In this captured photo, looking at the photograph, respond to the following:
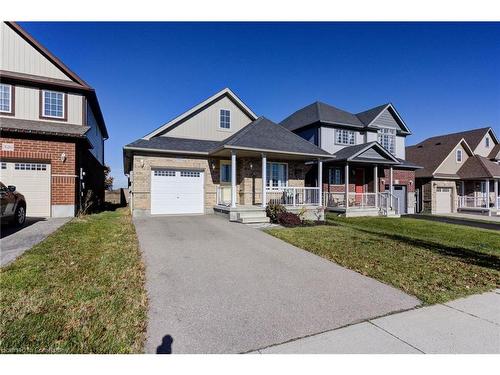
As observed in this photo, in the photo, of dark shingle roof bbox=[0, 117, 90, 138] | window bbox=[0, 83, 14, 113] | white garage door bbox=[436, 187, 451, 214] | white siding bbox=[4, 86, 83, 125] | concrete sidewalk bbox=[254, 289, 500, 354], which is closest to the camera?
concrete sidewalk bbox=[254, 289, 500, 354]

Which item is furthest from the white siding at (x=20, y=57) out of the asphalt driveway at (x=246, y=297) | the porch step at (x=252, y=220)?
the asphalt driveway at (x=246, y=297)

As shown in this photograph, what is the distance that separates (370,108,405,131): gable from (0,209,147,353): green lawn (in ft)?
63.9

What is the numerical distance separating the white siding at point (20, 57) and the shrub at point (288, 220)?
1286cm

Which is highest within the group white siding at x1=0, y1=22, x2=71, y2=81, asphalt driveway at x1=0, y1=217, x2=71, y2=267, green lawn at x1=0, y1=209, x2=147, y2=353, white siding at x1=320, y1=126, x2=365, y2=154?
white siding at x1=0, y1=22, x2=71, y2=81

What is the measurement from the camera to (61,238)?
7602mm

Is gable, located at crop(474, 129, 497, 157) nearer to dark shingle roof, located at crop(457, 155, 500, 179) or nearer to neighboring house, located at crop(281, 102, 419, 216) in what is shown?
dark shingle roof, located at crop(457, 155, 500, 179)

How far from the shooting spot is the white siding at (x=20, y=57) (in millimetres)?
12206

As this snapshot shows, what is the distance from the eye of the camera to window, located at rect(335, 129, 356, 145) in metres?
19.4

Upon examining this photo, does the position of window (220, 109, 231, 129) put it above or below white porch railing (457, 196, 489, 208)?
above

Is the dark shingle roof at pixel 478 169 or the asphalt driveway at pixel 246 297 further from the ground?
the dark shingle roof at pixel 478 169

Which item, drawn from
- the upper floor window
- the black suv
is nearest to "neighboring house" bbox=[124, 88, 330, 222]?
the black suv

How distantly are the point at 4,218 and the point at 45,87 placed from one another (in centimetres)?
760

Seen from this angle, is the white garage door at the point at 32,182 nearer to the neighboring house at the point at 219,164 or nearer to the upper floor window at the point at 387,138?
the neighboring house at the point at 219,164

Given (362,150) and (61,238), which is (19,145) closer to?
(61,238)
